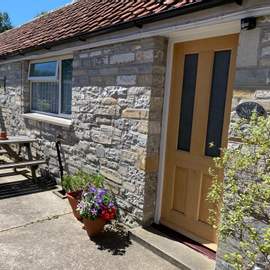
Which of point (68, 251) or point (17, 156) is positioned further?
point (17, 156)

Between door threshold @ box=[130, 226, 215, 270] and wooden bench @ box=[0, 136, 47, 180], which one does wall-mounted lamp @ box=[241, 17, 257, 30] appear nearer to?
door threshold @ box=[130, 226, 215, 270]

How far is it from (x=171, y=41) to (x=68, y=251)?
2831 mm

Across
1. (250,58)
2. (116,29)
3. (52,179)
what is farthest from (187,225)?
(52,179)

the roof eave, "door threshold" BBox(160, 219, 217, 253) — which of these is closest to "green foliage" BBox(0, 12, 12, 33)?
the roof eave

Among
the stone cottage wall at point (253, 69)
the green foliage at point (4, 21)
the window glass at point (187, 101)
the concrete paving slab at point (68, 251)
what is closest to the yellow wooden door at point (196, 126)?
the window glass at point (187, 101)

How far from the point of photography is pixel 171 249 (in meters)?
3.44

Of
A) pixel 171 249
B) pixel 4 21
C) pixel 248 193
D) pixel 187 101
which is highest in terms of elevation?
pixel 4 21

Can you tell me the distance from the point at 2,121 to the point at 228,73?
7077 mm

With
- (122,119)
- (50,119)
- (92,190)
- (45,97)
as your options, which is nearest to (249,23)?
(122,119)

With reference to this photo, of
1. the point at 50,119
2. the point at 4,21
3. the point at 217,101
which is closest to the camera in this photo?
the point at 217,101

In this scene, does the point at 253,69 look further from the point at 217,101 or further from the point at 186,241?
the point at 186,241

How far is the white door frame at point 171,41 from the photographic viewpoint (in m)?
3.16

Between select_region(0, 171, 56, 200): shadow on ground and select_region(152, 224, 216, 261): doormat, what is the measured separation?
8.67 feet

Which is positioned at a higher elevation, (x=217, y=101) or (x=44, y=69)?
(x=44, y=69)
